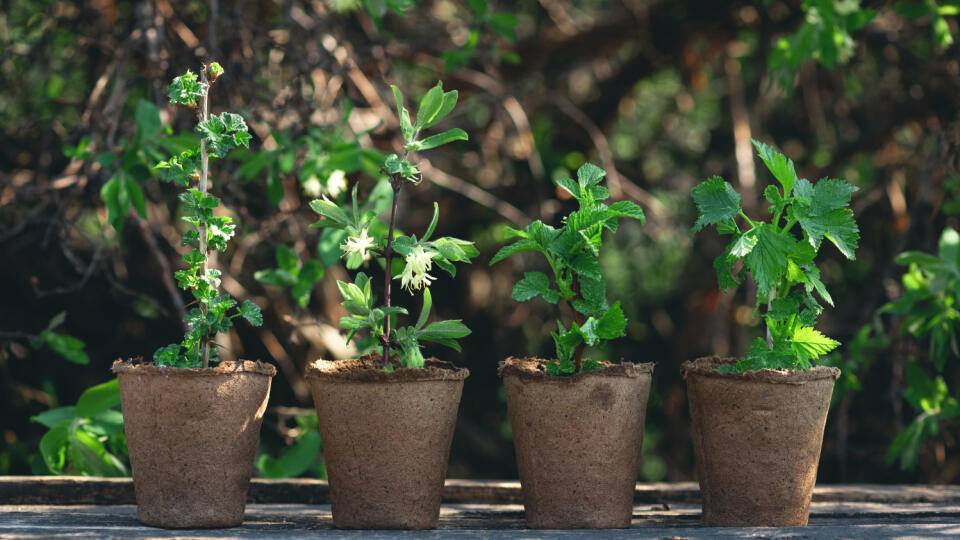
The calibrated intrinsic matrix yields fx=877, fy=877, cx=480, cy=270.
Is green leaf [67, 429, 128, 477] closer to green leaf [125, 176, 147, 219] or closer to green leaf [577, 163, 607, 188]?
green leaf [125, 176, 147, 219]

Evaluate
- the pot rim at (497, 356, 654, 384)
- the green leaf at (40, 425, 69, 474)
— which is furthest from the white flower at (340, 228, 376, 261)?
the green leaf at (40, 425, 69, 474)

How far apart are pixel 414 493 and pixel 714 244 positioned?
2.14m

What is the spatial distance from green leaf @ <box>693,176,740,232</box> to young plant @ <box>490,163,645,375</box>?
0.08m

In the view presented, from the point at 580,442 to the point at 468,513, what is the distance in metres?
0.32

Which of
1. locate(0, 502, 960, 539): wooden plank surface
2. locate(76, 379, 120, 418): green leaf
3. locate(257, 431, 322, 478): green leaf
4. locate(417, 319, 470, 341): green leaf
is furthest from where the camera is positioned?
locate(257, 431, 322, 478): green leaf

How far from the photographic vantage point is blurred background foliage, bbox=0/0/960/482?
1799mm

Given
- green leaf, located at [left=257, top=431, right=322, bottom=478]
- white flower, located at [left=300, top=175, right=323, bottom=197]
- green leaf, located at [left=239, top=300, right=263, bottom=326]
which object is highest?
white flower, located at [left=300, top=175, right=323, bottom=197]

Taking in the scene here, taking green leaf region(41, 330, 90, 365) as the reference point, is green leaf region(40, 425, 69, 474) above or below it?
below

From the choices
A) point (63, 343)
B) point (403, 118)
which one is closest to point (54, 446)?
point (63, 343)

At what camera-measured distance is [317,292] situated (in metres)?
2.46

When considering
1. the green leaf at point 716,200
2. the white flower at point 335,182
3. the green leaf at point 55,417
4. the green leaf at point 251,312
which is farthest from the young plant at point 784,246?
the green leaf at point 55,417

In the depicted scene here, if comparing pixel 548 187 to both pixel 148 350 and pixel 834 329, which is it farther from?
pixel 148 350

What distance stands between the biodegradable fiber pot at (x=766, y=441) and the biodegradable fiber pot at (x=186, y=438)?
26.3 inches

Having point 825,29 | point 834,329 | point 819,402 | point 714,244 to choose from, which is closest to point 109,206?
point 819,402
